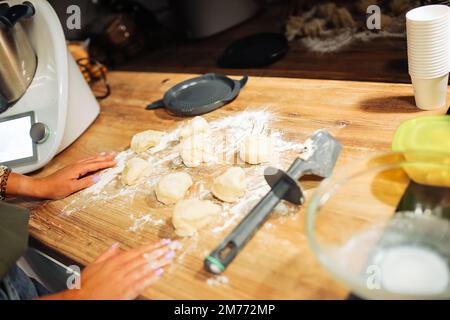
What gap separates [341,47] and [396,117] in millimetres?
539

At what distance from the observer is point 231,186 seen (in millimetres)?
854

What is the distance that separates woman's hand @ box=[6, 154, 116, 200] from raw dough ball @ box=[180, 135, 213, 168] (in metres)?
0.25

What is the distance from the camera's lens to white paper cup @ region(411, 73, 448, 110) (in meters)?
0.90

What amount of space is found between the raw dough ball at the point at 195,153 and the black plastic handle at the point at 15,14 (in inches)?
25.0

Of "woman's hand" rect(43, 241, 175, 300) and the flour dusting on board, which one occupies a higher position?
the flour dusting on board

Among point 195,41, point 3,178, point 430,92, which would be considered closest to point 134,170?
point 3,178

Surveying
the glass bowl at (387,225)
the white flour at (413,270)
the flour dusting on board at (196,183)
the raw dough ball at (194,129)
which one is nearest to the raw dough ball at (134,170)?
the flour dusting on board at (196,183)

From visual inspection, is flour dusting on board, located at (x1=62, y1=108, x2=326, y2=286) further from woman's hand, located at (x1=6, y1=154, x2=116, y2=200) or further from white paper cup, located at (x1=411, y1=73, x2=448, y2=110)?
white paper cup, located at (x1=411, y1=73, x2=448, y2=110)

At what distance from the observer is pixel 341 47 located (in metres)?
1.41

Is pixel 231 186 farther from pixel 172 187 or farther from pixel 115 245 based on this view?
pixel 115 245

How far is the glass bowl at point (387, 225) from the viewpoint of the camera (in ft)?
2.01

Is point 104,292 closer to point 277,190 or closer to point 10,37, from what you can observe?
point 277,190

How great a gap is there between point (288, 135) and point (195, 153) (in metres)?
0.25

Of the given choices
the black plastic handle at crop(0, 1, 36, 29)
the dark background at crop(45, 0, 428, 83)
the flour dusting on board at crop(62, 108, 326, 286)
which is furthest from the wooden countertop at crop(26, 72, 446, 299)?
the black plastic handle at crop(0, 1, 36, 29)
